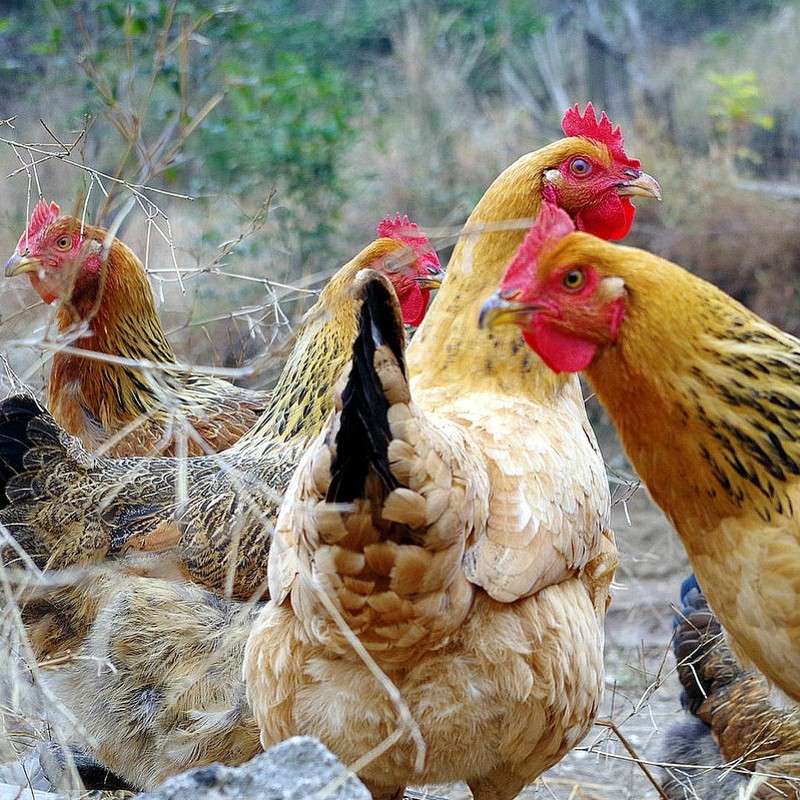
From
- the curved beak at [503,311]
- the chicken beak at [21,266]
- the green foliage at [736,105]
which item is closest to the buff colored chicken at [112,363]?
the chicken beak at [21,266]

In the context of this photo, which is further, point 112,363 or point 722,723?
point 112,363

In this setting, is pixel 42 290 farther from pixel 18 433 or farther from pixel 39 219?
pixel 18 433

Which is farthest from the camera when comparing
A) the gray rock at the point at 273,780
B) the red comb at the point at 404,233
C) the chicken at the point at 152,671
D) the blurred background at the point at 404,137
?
the blurred background at the point at 404,137

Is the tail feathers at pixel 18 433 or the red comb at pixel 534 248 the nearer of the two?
the red comb at pixel 534 248

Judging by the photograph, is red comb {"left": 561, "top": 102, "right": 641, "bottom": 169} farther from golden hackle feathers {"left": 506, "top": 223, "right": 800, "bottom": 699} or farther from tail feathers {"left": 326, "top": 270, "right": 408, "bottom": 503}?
tail feathers {"left": 326, "top": 270, "right": 408, "bottom": 503}

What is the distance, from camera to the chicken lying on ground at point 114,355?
3.57 metres

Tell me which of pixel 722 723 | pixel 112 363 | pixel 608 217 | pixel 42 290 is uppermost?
pixel 608 217

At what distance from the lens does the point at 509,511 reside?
2301 mm

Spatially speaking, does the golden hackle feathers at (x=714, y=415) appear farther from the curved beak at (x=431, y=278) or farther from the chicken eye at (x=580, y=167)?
the curved beak at (x=431, y=278)

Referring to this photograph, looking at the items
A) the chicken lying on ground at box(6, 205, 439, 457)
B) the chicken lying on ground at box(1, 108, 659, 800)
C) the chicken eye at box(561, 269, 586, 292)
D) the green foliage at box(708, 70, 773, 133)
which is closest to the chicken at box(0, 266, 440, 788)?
the chicken lying on ground at box(1, 108, 659, 800)

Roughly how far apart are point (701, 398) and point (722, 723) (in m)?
1.76

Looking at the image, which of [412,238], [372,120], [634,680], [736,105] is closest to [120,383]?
[412,238]

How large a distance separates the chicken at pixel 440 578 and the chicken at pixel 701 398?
0.29 m

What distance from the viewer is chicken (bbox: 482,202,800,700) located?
209 centimetres
